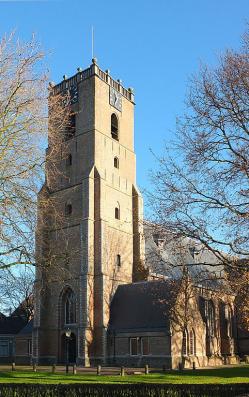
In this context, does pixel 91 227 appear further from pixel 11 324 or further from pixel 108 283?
pixel 11 324

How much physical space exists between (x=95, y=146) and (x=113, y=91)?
787 cm

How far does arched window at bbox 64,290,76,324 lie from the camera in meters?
43.2

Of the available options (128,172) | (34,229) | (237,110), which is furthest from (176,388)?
(128,172)

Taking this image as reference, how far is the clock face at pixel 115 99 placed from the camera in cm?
4953

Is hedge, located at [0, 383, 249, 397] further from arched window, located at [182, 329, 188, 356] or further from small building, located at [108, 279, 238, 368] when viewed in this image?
arched window, located at [182, 329, 188, 356]

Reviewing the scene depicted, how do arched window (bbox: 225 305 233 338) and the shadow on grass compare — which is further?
arched window (bbox: 225 305 233 338)

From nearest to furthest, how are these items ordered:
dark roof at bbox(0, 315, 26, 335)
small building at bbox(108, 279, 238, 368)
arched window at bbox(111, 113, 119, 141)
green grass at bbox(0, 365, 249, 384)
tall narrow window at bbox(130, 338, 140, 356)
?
green grass at bbox(0, 365, 249, 384) → small building at bbox(108, 279, 238, 368) → tall narrow window at bbox(130, 338, 140, 356) → arched window at bbox(111, 113, 119, 141) → dark roof at bbox(0, 315, 26, 335)

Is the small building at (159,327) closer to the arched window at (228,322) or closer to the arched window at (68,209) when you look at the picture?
the arched window at (228,322)

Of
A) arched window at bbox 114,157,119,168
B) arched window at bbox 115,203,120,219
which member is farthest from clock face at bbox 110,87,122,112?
arched window at bbox 115,203,120,219

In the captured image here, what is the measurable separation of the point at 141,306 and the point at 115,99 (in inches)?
838

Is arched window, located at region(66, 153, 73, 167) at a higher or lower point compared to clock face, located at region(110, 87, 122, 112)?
lower

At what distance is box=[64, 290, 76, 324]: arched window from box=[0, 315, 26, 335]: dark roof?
16.3m

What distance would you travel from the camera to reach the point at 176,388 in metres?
14.4

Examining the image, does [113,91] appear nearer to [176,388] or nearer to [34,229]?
[34,229]
